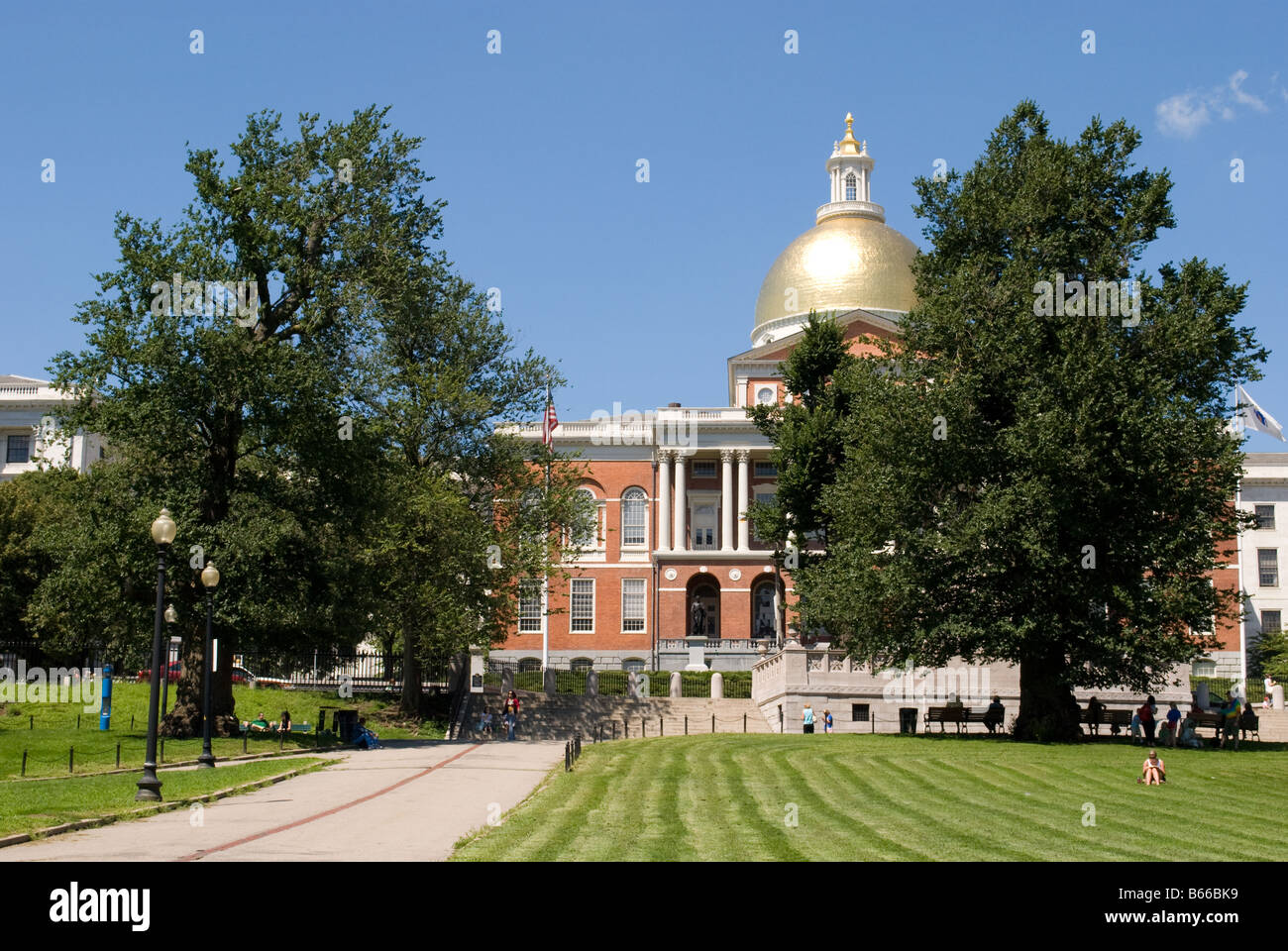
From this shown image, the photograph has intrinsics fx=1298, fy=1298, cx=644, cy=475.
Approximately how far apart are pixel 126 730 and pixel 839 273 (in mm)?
54275

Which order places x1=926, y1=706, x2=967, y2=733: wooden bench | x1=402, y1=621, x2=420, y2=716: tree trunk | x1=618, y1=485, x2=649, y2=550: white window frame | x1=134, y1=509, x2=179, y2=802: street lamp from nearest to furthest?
x1=134, y1=509, x2=179, y2=802: street lamp < x1=926, y1=706, x2=967, y2=733: wooden bench < x1=402, y1=621, x2=420, y2=716: tree trunk < x1=618, y1=485, x2=649, y2=550: white window frame

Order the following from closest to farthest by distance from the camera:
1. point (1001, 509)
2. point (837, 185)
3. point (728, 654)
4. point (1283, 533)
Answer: point (1001, 509) < point (728, 654) < point (1283, 533) < point (837, 185)

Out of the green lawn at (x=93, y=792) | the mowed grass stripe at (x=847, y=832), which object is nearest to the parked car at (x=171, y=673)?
the green lawn at (x=93, y=792)

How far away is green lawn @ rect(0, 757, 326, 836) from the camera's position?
15297 millimetres

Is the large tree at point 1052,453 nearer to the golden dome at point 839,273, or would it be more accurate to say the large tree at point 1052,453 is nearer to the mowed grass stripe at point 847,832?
the mowed grass stripe at point 847,832

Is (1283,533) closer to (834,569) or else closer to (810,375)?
(810,375)

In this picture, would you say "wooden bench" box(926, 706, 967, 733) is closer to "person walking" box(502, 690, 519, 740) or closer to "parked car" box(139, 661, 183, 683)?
"person walking" box(502, 690, 519, 740)

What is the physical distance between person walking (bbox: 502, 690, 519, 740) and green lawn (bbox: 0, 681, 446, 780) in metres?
2.23

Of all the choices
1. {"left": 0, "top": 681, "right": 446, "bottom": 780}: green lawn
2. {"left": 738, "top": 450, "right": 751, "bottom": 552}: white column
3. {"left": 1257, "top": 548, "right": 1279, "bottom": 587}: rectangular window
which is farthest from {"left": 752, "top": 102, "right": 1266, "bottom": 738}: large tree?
{"left": 1257, "top": 548, "right": 1279, "bottom": 587}: rectangular window

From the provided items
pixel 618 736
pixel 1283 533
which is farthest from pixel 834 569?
pixel 1283 533

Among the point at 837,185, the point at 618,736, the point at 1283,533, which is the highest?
the point at 837,185

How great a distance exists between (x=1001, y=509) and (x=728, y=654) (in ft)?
119

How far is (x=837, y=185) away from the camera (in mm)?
87438

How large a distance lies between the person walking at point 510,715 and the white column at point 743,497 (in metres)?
30.0
